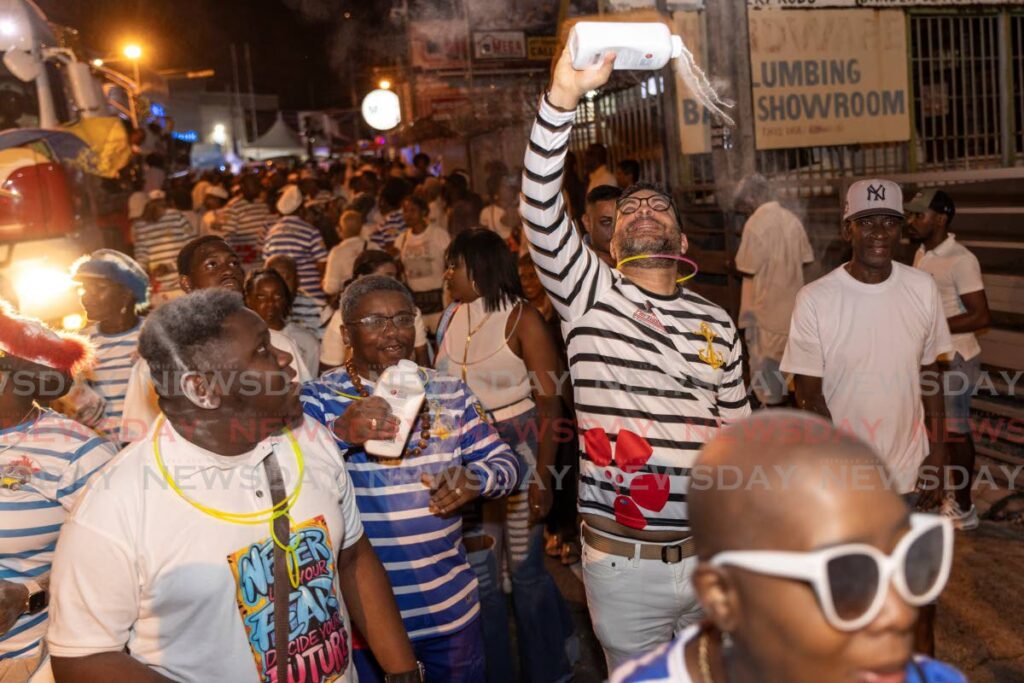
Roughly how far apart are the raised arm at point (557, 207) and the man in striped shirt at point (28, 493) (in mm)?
1669

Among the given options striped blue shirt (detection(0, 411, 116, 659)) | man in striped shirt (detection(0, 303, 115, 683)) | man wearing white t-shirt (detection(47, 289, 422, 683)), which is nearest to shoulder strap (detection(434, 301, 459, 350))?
man in striped shirt (detection(0, 303, 115, 683))

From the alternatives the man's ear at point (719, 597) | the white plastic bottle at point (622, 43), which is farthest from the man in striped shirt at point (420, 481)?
the man's ear at point (719, 597)

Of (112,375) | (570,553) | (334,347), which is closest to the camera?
(112,375)

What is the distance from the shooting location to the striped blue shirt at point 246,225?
13.0 m

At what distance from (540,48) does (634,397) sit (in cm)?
1437

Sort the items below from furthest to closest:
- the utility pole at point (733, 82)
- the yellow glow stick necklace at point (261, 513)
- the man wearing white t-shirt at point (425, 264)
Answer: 1. the utility pole at point (733, 82)
2. the man wearing white t-shirt at point (425, 264)
3. the yellow glow stick necklace at point (261, 513)

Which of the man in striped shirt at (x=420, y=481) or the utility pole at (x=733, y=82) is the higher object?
the utility pole at (x=733, y=82)

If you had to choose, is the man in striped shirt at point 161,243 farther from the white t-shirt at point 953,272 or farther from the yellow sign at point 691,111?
the white t-shirt at point 953,272

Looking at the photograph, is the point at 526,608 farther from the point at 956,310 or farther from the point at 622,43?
the point at 956,310

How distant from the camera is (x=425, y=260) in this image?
9.14m

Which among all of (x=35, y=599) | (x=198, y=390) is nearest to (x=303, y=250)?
(x=35, y=599)

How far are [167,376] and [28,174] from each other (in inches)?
256

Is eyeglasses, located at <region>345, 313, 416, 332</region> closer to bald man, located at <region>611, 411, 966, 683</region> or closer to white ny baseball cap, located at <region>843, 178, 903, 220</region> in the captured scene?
bald man, located at <region>611, 411, 966, 683</region>

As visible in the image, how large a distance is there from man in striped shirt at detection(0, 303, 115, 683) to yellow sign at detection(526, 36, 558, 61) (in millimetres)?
14381
